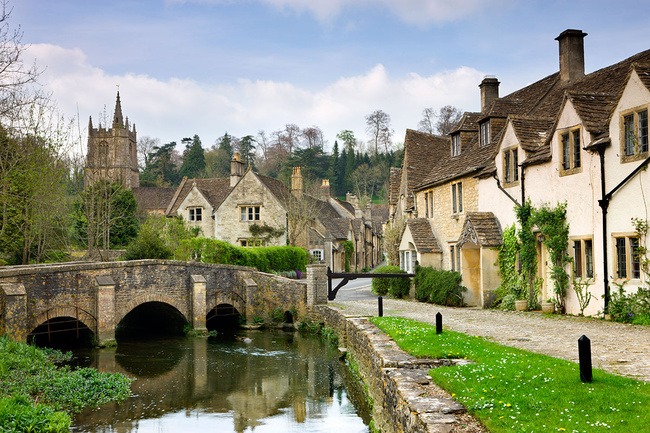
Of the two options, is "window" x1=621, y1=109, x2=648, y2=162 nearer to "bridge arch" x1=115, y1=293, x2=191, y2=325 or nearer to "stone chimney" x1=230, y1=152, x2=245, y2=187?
"bridge arch" x1=115, y1=293, x2=191, y2=325

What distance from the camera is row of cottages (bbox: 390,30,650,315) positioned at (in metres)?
15.4

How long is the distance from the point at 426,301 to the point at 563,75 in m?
11.4

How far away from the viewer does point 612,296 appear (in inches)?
620

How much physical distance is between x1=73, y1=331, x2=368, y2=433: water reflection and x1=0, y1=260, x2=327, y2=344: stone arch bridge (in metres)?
1.71

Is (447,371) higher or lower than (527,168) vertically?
lower

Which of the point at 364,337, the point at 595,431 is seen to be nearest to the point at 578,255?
the point at 364,337

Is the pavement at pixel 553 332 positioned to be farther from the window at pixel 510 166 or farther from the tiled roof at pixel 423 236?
the window at pixel 510 166

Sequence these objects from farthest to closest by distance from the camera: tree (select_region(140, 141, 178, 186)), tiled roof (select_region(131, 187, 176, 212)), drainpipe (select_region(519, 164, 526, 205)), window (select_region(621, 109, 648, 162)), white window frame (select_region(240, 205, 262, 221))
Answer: tree (select_region(140, 141, 178, 186)) → tiled roof (select_region(131, 187, 176, 212)) → white window frame (select_region(240, 205, 262, 221)) → drainpipe (select_region(519, 164, 526, 205)) → window (select_region(621, 109, 648, 162))

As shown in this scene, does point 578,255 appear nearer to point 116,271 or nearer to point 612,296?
point 612,296

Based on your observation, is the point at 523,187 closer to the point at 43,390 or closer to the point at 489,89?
the point at 489,89

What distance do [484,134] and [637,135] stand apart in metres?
10.1

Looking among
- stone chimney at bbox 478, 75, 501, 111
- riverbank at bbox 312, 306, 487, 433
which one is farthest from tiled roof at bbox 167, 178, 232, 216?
riverbank at bbox 312, 306, 487, 433

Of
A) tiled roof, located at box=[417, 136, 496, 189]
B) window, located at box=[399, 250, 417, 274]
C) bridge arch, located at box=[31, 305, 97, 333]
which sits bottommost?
bridge arch, located at box=[31, 305, 97, 333]

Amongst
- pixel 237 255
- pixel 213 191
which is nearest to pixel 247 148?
pixel 213 191
